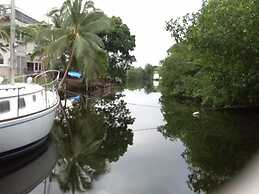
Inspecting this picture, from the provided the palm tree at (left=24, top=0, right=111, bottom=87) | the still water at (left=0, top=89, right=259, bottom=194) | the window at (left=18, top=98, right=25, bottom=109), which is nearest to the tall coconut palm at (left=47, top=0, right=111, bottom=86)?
the palm tree at (left=24, top=0, right=111, bottom=87)

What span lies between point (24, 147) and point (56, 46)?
72.4 ft

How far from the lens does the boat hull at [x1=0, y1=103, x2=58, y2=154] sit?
36.4ft

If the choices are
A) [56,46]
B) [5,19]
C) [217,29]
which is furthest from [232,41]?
[5,19]

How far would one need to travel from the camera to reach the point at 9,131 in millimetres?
11188

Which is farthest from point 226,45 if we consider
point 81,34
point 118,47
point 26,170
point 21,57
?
point 118,47

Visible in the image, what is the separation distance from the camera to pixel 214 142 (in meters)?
16.5

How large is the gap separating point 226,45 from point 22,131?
13189 mm

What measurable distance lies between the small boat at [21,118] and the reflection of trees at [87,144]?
113cm

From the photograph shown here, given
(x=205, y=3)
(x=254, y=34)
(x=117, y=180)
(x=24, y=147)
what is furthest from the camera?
(x=205, y=3)

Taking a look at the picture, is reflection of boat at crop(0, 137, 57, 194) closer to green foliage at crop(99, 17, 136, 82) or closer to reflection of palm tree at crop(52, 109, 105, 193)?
reflection of palm tree at crop(52, 109, 105, 193)

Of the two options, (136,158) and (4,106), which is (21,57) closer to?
(4,106)

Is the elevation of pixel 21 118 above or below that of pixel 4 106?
below

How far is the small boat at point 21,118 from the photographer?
37.0 feet

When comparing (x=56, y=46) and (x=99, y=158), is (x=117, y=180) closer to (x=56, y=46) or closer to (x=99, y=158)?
(x=99, y=158)
